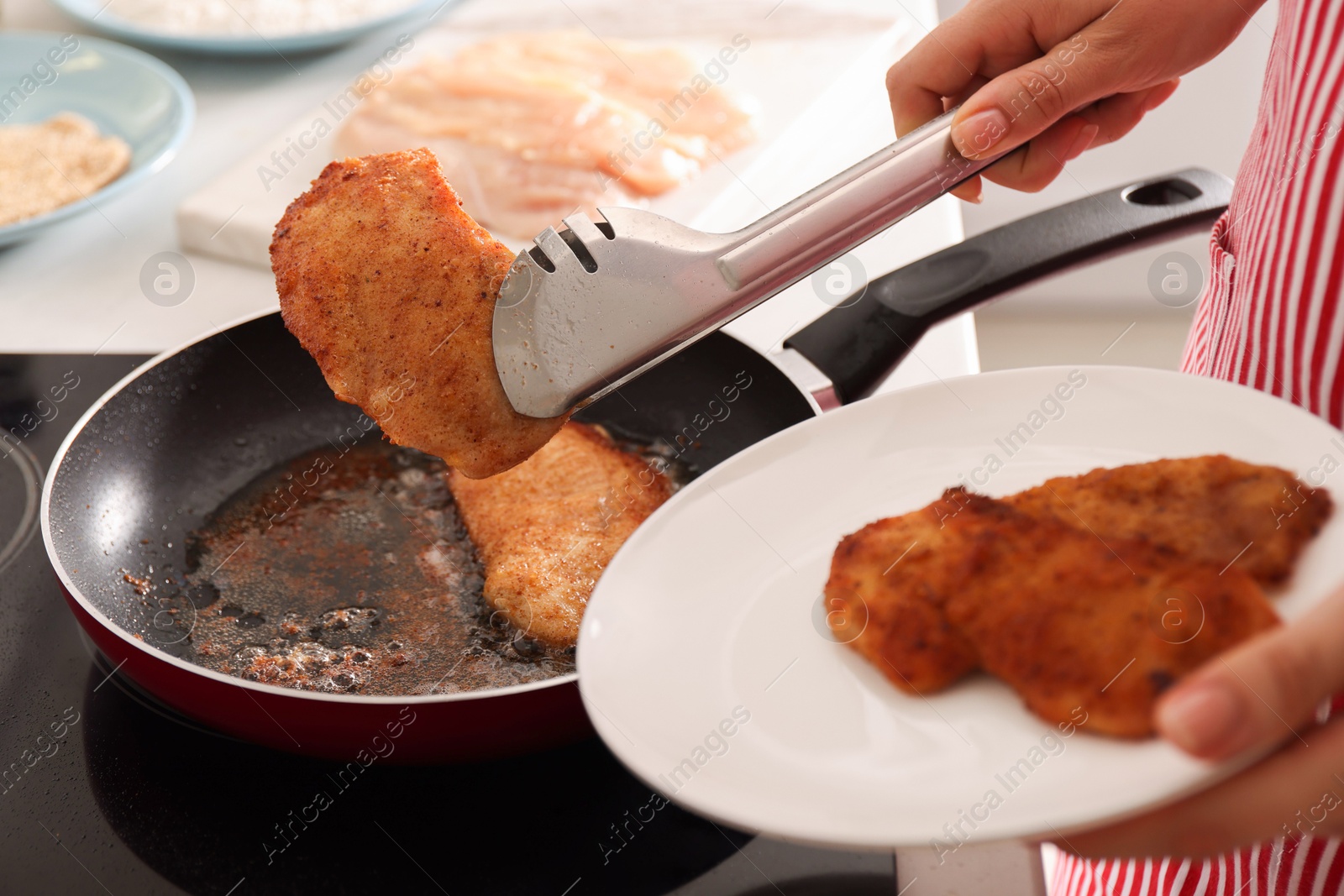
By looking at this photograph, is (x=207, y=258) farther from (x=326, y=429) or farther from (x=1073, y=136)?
(x=1073, y=136)

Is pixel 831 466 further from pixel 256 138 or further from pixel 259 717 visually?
pixel 256 138

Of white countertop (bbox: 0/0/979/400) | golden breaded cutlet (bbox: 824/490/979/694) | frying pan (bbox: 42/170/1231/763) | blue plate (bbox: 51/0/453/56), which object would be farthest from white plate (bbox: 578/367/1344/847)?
blue plate (bbox: 51/0/453/56)

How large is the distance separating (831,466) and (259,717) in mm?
468

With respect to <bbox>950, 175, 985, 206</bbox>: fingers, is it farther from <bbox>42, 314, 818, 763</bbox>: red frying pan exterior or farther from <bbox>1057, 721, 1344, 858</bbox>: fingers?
<bbox>1057, 721, 1344, 858</bbox>: fingers

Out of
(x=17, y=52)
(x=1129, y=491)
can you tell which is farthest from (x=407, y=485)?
(x=17, y=52)

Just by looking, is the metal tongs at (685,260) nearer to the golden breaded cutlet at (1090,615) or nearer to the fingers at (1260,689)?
the golden breaded cutlet at (1090,615)

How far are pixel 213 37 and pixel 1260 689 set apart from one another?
2.04m

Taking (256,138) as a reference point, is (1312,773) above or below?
above

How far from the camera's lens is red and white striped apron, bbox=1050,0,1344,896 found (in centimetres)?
70

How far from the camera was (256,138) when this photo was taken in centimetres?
188

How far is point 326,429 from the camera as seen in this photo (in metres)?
1.35

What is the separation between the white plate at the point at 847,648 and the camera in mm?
479

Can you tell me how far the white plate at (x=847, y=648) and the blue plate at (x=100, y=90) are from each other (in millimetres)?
1388

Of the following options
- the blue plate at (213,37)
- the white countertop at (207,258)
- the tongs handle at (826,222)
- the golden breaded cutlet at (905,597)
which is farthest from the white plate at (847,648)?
the blue plate at (213,37)
